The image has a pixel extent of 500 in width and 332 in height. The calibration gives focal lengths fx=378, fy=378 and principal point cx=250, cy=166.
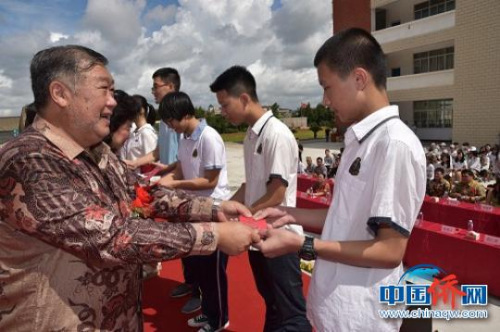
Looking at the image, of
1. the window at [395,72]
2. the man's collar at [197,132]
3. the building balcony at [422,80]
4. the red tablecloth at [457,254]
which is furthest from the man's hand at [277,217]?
the window at [395,72]

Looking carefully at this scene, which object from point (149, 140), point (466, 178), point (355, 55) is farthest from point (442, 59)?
point (355, 55)

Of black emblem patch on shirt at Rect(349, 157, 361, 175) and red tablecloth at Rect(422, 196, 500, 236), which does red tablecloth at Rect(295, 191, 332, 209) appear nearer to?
red tablecloth at Rect(422, 196, 500, 236)

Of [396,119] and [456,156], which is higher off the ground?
[396,119]

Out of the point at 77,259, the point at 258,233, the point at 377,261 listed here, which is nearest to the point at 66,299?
the point at 77,259

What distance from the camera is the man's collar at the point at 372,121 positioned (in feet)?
5.49

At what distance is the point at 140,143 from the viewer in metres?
5.04

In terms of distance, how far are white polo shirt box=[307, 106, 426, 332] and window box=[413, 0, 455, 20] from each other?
24994mm

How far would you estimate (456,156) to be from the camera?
1385 centimetres

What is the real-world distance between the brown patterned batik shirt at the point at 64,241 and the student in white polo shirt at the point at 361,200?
61 centimetres

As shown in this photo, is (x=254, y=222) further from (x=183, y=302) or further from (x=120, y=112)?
(x=183, y=302)

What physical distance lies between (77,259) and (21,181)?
0.39 metres

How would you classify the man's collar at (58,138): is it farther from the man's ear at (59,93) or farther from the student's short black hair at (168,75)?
the student's short black hair at (168,75)

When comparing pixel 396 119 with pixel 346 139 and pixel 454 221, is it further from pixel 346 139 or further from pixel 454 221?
pixel 454 221

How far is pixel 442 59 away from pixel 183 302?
2353cm
